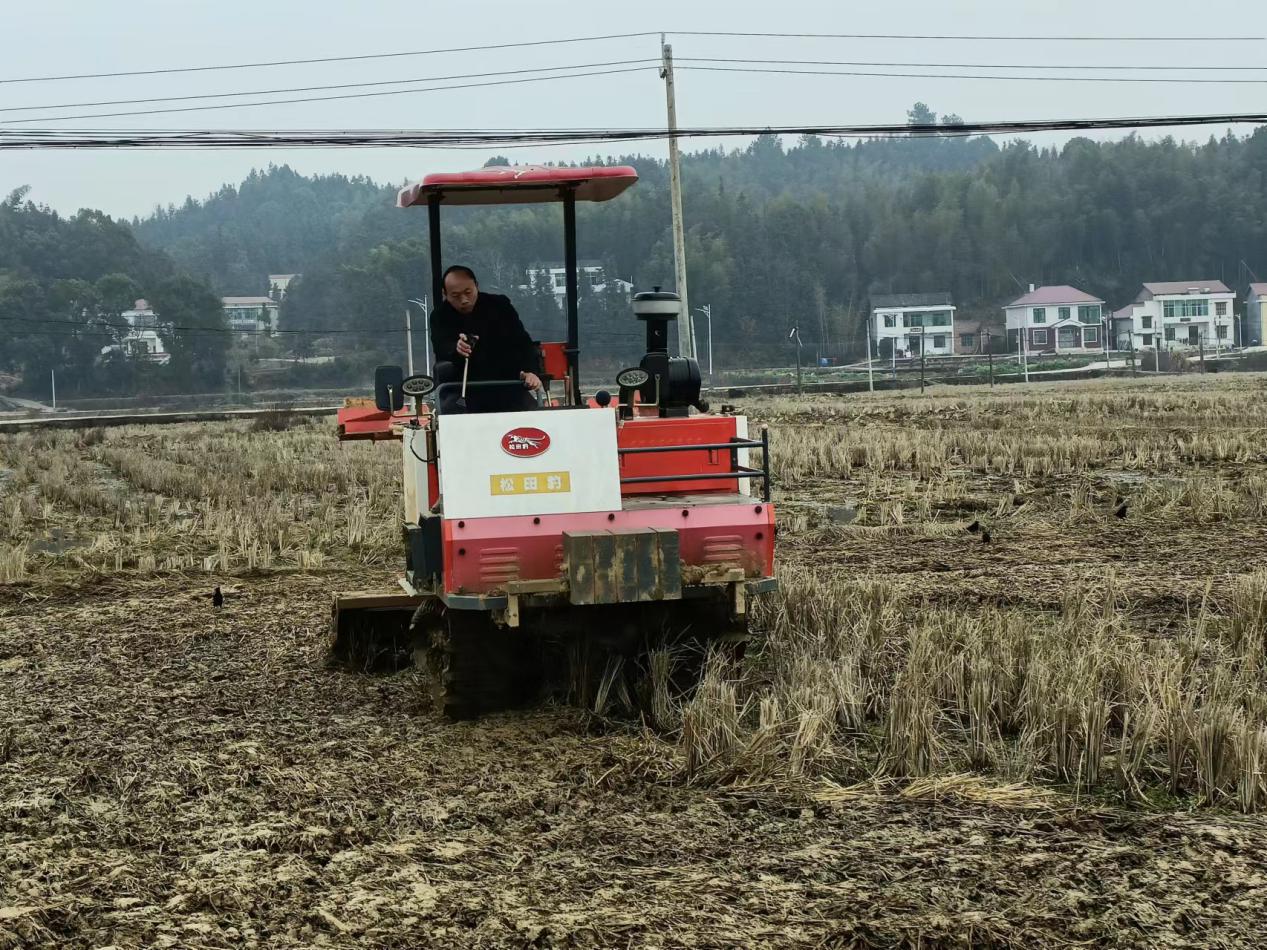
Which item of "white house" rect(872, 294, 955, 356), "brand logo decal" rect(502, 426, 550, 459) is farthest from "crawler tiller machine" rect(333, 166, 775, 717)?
"white house" rect(872, 294, 955, 356)

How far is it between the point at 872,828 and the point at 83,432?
140 ft

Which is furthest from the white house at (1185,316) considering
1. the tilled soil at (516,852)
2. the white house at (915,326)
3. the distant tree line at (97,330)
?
the tilled soil at (516,852)

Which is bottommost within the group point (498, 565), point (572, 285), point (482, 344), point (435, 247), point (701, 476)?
point (498, 565)

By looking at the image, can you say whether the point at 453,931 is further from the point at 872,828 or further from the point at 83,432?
the point at 83,432

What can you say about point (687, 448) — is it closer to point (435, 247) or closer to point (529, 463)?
point (529, 463)

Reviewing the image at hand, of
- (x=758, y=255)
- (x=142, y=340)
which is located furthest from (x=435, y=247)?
(x=758, y=255)

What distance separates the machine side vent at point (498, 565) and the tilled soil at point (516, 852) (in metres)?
0.81

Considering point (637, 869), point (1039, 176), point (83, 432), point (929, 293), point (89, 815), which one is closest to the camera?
point (637, 869)

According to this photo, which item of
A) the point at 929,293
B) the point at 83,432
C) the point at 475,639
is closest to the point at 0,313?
the point at 83,432

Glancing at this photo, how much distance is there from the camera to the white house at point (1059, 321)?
128m

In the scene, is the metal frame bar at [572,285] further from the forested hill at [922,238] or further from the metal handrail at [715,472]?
the forested hill at [922,238]

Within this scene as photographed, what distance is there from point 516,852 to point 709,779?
119 centimetres

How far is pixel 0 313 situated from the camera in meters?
108

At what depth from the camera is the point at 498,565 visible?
797 cm
